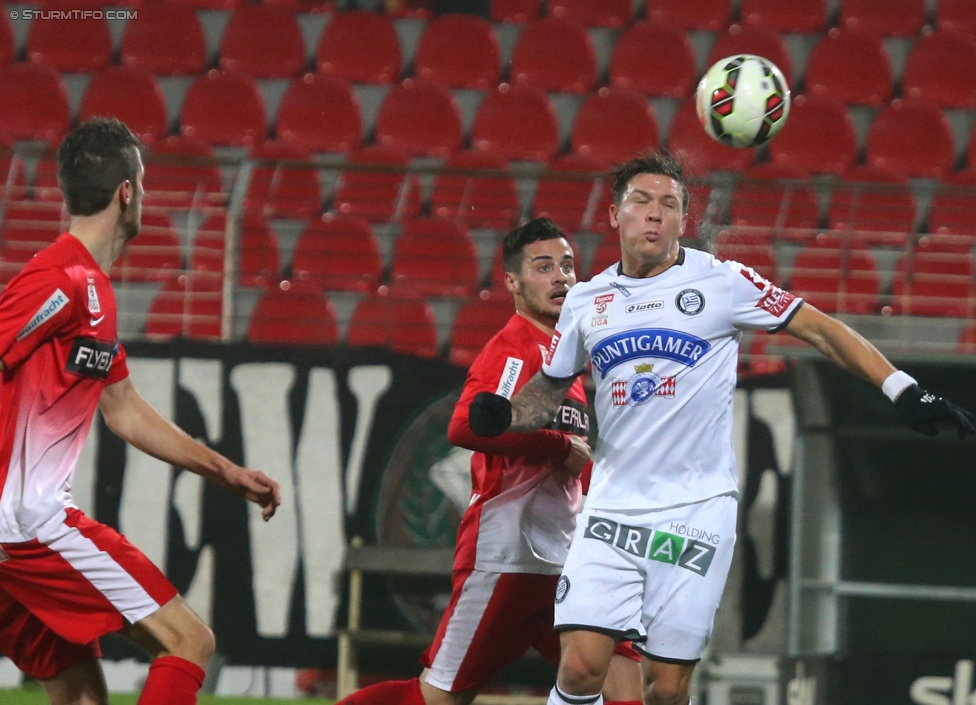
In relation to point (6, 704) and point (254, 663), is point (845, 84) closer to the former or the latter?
point (254, 663)

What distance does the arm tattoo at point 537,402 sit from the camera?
427cm

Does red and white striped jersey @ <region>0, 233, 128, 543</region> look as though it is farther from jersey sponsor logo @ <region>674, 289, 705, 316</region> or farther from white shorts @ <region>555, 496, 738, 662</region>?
jersey sponsor logo @ <region>674, 289, 705, 316</region>

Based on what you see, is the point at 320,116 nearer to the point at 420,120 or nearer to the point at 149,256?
the point at 420,120

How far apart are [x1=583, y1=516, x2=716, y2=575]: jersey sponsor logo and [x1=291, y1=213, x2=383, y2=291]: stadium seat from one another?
480 cm

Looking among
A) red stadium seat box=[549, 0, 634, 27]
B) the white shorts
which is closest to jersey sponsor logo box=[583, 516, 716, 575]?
the white shorts

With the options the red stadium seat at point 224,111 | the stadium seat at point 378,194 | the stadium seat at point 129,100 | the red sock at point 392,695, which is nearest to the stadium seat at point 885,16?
the stadium seat at point 378,194

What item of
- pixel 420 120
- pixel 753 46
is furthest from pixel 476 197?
pixel 753 46

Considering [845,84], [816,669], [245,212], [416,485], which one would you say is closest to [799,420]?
[816,669]

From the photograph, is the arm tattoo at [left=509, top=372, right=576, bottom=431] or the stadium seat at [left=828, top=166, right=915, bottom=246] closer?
the arm tattoo at [left=509, top=372, right=576, bottom=431]

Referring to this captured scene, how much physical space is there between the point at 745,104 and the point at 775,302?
144 cm

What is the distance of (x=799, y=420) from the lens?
617cm

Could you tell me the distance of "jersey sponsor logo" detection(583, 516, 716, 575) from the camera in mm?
4086

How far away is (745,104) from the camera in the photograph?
17.4ft

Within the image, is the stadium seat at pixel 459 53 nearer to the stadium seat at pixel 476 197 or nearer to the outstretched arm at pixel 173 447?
the stadium seat at pixel 476 197
